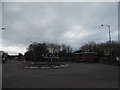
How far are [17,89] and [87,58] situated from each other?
68.5 metres

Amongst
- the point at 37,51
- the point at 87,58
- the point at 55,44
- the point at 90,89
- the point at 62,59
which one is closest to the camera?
the point at 90,89

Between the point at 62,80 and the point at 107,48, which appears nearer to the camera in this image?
the point at 62,80

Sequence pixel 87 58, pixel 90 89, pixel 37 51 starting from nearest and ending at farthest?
pixel 90 89 < pixel 37 51 < pixel 87 58

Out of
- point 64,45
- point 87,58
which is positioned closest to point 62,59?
point 87,58

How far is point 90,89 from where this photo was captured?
9.79 metres

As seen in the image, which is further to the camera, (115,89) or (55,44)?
(55,44)

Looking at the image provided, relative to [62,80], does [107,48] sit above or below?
above

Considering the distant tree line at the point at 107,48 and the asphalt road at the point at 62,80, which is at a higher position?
the distant tree line at the point at 107,48

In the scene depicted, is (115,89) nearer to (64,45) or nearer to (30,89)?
(30,89)

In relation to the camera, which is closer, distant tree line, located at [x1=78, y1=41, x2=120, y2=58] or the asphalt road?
the asphalt road

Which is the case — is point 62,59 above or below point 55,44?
below

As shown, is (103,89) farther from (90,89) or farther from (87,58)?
(87,58)

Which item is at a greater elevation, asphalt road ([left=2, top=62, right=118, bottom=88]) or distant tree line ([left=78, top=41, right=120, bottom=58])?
distant tree line ([left=78, top=41, right=120, bottom=58])

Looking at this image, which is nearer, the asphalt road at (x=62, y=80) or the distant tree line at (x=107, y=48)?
the asphalt road at (x=62, y=80)
